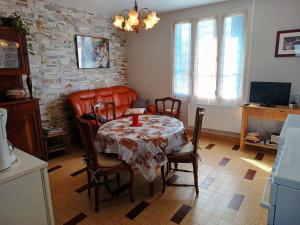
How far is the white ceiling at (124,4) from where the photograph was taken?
360 centimetres

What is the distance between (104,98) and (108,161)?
7.75 ft

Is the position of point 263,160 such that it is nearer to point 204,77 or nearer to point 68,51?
point 204,77

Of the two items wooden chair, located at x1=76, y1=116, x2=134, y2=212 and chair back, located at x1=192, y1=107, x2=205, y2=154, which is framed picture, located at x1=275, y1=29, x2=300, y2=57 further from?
wooden chair, located at x1=76, y1=116, x2=134, y2=212

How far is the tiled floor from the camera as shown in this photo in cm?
203

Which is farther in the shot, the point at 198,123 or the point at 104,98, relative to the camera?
the point at 104,98

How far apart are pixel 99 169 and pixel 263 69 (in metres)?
3.11

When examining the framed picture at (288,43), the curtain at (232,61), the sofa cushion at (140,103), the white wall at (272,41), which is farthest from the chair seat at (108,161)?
the framed picture at (288,43)

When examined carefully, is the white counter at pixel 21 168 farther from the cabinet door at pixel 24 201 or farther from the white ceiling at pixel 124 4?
the white ceiling at pixel 124 4

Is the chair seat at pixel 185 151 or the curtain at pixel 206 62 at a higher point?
the curtain at pixel 206 62

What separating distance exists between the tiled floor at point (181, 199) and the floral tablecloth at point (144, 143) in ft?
1.23

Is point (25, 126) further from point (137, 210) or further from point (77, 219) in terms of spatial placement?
point (137, 210)

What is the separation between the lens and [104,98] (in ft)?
14.3

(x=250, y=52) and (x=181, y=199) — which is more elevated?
(x=250, y=52)

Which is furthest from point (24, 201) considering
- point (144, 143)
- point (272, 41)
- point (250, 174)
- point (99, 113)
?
point (272, 41)
